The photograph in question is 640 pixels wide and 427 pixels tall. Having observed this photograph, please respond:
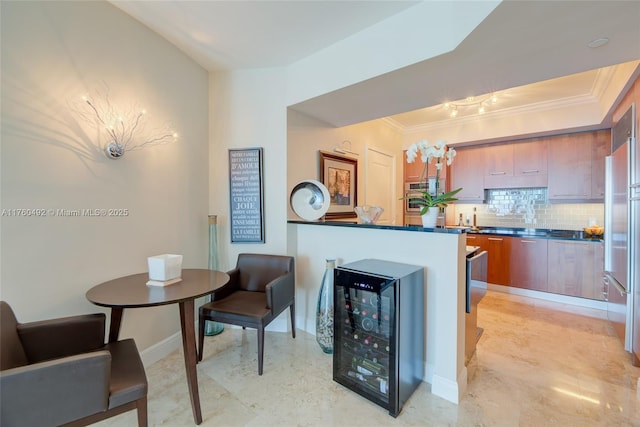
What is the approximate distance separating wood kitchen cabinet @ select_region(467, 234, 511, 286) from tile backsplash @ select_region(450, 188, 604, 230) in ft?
1.97

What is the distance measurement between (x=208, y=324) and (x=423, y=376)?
203cm

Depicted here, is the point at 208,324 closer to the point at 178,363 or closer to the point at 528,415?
the point at 178,363

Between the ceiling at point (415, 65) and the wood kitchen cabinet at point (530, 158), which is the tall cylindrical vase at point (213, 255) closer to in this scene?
the ceiling at point (415, 65)

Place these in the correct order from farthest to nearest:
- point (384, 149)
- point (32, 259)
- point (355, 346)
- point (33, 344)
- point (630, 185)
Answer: point (384, 149)
point (630, 185)
point (355, 346)
point (32, 259)
point (33, 344)

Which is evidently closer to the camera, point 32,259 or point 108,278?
point 32,259

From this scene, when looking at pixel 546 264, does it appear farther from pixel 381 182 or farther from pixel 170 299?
pixel 170 299

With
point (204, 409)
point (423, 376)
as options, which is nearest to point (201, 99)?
point (204, 409)

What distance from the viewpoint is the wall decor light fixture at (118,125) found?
1791 millimetres

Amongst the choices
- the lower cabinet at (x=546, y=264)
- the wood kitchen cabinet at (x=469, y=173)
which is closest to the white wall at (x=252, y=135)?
the wood kitchen cabinet at (x=469, y=173)

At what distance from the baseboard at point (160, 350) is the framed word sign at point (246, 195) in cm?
105

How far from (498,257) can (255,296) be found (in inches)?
149

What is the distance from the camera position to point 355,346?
1.88 meters

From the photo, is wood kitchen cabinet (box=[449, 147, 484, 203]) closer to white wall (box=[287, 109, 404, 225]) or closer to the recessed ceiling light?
white wall (box=[287, 109, 404, 225])

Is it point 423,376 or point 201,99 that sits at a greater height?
point 201,99
